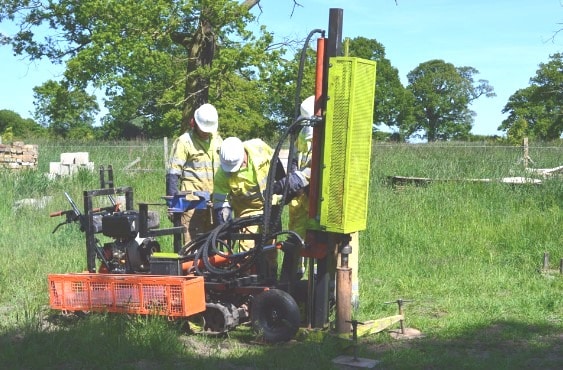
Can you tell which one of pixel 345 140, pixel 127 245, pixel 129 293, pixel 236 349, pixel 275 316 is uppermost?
pixel 345 140

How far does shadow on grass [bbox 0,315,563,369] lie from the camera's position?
516 cm

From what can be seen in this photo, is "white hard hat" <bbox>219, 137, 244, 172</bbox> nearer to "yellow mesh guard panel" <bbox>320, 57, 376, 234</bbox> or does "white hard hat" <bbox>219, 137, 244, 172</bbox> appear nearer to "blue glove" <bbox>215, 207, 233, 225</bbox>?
"blue glove" <bbox>215, 207, 233, 225</bbox>

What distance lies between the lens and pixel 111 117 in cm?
5400

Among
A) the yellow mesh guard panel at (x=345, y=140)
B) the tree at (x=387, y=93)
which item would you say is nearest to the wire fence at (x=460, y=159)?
the yellow mesh guard panel at (x=345, y=140)

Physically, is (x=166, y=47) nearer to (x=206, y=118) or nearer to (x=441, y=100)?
(x=206, y=118)

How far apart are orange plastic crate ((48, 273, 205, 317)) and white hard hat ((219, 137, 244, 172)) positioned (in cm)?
121

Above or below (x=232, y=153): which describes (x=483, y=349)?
below

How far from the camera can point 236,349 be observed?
5.68 metres

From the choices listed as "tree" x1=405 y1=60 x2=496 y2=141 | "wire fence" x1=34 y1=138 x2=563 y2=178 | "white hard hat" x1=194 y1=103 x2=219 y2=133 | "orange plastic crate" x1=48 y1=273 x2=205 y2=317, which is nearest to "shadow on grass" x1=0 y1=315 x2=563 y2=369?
"orange plastic crate" x1=48 y1=273 x2=205 y2=317

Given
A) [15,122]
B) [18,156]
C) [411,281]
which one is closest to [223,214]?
[411,281]

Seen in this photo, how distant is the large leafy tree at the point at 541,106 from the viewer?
51.3 meters

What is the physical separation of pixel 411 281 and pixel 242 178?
2.43 meters

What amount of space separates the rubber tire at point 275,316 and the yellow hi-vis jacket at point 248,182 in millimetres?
1366

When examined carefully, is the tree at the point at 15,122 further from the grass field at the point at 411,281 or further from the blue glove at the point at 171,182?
the blue glove at the point at 171,182
